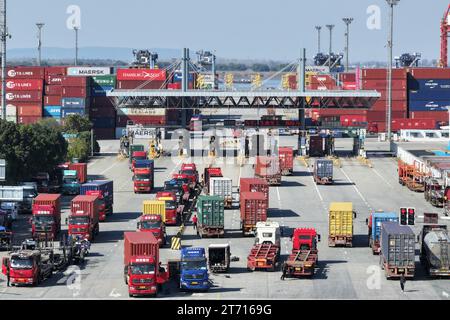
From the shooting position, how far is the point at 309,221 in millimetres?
73375

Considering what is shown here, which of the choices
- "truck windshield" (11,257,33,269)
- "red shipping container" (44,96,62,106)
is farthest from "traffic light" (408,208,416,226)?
"red shipping container" (44,96,62,106)

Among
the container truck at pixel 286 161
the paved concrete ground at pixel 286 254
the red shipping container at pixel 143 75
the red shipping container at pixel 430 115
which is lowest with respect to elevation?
the paved concrete ground at pixel 286 254

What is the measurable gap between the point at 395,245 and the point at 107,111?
113119mm

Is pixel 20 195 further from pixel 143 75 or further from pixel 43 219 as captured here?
pixel 143 75

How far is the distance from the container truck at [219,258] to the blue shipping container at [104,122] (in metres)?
109

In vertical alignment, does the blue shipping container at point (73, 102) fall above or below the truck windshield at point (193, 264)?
above

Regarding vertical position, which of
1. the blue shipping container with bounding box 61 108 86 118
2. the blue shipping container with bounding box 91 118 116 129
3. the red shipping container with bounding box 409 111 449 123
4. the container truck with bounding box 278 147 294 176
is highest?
the red shipping container with bounding box 409 111 449 123

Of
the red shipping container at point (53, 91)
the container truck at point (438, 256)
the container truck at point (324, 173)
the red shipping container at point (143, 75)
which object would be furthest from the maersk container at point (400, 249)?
the red shipping container at point (143, 75)

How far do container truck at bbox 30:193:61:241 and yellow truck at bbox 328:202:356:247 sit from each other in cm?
1675

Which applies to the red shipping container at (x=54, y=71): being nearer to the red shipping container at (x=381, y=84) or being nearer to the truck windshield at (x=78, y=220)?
the red shipping container at (x=381, y=84)

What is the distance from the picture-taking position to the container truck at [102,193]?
72.2 metres

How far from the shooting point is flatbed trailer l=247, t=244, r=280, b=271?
53.4m

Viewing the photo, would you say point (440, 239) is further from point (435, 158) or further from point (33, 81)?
point (33, 81)

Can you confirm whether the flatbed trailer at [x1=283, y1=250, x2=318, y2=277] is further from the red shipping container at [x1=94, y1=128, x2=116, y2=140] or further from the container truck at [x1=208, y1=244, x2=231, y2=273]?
the red shipping container at [x1=94, y1=128, x2=116, y2=140]
